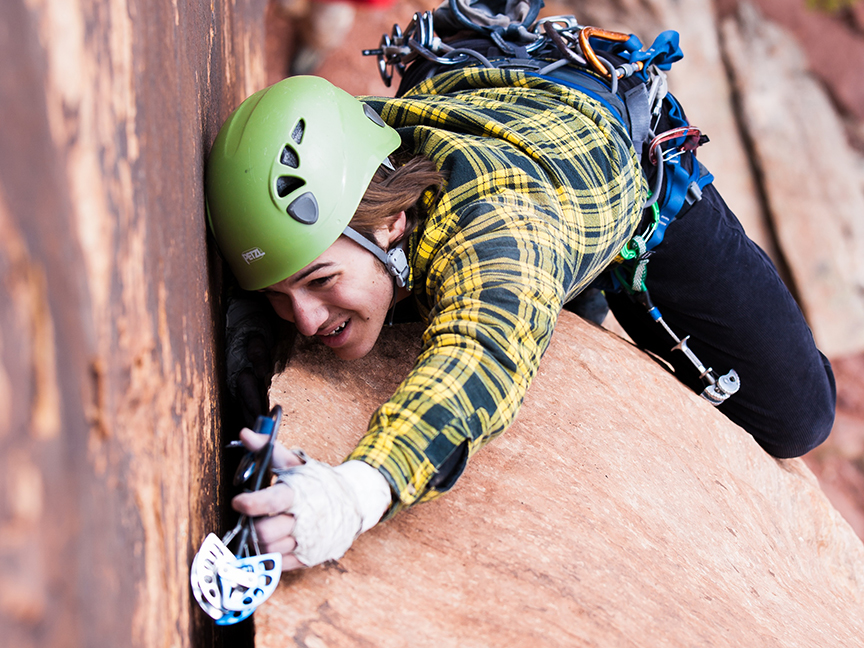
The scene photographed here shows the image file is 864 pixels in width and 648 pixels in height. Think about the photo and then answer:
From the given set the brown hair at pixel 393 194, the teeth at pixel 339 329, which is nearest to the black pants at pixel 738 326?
the brown hair at pixel 393 194

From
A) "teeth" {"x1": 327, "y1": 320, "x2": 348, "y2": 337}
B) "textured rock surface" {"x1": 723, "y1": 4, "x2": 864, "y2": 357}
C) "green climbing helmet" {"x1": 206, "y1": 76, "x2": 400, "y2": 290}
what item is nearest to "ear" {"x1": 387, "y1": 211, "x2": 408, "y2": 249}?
"green climbing helmet" {"x1": 206, "y1": 76, "x2": 400, "y2": 290}

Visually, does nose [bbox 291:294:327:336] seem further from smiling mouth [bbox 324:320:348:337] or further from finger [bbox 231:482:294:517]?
finger [bbox 231:482:294:517]

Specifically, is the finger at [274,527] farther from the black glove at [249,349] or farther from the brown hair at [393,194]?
the brown hair at [393,194]

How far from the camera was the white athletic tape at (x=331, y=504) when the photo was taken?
1.17 metres

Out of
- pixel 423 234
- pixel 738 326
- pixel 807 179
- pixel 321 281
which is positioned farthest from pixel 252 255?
pixel 807 179

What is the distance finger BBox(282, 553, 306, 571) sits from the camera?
1204 millimetres

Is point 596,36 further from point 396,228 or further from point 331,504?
point 331,504

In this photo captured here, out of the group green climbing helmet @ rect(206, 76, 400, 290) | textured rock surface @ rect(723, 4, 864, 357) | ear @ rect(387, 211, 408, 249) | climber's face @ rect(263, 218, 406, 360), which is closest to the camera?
green climbing helmet @ rect(206, 76, 400, 290)

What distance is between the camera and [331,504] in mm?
1186

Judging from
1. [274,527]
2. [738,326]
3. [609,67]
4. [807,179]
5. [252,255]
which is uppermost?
[609,67]

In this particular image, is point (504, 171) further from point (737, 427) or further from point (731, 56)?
point (731, 56)

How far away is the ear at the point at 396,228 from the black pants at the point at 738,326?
1.12 m

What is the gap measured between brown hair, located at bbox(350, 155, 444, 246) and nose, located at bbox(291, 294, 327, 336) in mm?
219

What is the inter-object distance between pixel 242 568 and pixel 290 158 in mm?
935
